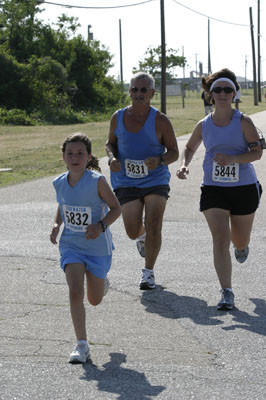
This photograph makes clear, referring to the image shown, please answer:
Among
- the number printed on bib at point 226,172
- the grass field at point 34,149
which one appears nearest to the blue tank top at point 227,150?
the number printed on bib at point 226,172

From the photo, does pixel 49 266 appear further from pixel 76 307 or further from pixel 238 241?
pixel 76 307

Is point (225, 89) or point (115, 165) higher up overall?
point (225, 89)

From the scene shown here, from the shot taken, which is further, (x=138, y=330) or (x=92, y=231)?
(x=138, y=330)

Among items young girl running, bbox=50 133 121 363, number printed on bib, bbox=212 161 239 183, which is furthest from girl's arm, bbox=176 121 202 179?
young girl running, bbox=50 133 121 363

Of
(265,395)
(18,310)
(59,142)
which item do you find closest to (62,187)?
(18,310)

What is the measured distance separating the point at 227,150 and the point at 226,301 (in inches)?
47.4

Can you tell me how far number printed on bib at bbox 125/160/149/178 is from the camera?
709cm

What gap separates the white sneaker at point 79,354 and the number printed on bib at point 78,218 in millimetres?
772

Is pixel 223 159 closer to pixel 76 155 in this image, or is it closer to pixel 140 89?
pixel 140 89

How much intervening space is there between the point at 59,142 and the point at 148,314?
72.0ft

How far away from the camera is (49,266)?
307 inches

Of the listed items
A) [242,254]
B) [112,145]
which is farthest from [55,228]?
[242,254]

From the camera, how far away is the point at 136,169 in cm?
715

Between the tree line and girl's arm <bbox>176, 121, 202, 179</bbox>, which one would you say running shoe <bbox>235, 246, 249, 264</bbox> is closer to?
girl's arm <bbox>176, 121, 202, 179</bbox>
